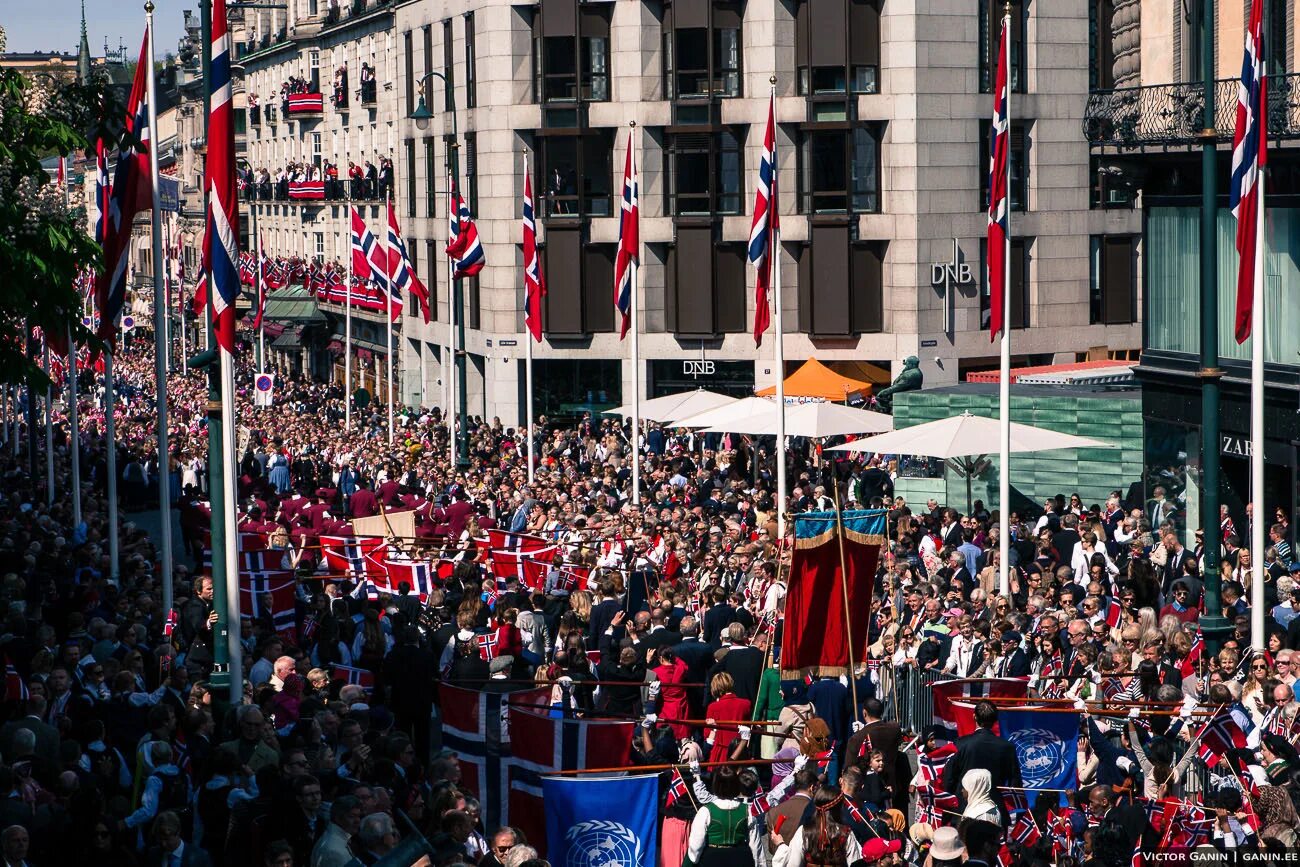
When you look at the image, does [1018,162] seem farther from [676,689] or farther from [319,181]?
[319,181]

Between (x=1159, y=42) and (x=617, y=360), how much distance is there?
23816mm

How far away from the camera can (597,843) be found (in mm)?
12016

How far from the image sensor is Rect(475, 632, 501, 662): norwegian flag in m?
18.5

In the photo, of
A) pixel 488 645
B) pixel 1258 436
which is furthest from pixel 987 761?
pixel 488 645

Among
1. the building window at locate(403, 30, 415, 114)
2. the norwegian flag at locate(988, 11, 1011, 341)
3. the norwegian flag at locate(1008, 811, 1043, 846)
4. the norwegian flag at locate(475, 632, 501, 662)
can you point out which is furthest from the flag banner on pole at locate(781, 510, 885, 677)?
the building window at locate(403, 30, 415, 114)

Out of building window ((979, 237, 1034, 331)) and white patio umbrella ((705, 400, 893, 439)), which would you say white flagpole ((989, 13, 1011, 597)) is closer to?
white patio umbrella ((705, 400, 893, 439))

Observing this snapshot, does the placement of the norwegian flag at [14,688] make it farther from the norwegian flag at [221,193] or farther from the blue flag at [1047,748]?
the blue flag at [1047,748]

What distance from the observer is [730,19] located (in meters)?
48.8

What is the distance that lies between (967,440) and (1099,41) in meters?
27.2

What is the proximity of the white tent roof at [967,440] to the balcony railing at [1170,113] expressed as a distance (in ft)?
14.2

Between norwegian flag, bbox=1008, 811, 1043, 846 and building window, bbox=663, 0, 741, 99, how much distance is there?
3732 centimetres

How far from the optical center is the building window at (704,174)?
161 ft

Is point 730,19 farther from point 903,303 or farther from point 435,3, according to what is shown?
point 435,3

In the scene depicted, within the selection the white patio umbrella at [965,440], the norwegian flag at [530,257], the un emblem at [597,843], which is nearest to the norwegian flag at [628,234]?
the norwegian flag at [530,257]
